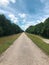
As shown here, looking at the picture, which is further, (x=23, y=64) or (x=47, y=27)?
(x=47, y=27)

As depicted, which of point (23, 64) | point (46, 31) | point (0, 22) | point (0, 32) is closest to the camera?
point (23, 64)

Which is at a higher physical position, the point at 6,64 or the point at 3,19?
the point at 3,19

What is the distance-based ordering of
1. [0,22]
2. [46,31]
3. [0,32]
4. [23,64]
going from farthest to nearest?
[0,22]
[0,32]
[46,31]
[23,64]

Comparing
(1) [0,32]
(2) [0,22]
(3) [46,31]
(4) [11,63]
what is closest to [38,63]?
(4) [11,63]

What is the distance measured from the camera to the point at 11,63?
9.10 metres

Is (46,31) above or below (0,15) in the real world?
below

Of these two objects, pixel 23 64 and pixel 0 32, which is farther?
pixel 0 32

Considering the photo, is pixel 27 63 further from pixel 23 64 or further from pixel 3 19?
pixel 3 19

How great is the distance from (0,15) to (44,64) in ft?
271

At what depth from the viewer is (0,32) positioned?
72938 mm

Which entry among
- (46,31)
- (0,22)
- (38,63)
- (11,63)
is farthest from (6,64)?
(0,22)

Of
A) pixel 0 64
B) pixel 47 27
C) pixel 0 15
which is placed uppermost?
pixel 0 15

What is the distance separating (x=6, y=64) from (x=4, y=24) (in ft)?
262

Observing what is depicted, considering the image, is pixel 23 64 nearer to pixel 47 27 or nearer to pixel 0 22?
pixel 47 27
